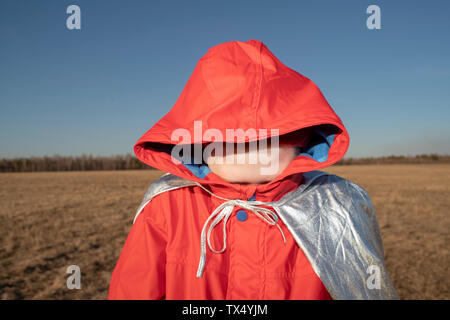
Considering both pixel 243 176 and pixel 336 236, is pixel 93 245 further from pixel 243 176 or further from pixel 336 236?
pixel 336 236

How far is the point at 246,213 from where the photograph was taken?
1.47m

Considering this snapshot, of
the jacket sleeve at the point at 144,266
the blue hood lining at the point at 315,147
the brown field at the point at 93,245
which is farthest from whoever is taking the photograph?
the brown field at the point at 93,245

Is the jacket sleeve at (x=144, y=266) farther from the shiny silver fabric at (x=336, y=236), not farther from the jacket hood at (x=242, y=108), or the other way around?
the jacket hood at (x=242, y=108)

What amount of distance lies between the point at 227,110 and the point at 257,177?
0.35m

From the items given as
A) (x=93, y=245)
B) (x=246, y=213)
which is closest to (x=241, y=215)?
(x=246, y=213)

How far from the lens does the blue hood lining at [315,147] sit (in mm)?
1663

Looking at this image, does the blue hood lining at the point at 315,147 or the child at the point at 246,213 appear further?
the blue hood lining at the point at 315,147

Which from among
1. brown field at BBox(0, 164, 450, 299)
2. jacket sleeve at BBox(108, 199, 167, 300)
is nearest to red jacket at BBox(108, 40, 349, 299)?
jacket sleeve at BBox(108, 199, 167, 300)

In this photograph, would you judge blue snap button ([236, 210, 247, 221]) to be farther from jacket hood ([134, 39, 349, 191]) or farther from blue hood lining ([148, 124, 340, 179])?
blue hood lining ([148, 124, 340, 179])

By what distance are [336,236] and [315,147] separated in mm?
526

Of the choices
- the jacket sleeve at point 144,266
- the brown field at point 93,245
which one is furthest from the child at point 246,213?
the brown field at point 93,245

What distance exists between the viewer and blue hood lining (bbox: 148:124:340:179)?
1663 mm

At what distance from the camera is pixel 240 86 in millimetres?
1444
